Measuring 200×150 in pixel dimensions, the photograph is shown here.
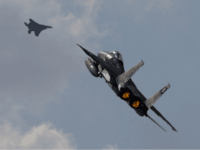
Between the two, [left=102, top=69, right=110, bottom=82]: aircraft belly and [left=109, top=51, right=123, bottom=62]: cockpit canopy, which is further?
[left=109, top=51, right=123, bottom=62]: cockpit canopy

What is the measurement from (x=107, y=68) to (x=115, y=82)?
2.70 meters

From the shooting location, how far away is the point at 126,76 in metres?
37.0

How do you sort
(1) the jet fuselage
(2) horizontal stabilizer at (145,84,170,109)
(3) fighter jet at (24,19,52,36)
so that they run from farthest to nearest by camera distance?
(3) fighter jet at (24,19,52,36)
(1) the jet fuselage
(2) horizontal stabilizer at (145,84,170,109)

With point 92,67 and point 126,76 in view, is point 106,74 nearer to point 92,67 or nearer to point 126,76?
point 92,67

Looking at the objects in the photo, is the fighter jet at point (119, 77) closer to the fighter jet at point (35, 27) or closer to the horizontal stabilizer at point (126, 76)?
the horizontal stabilizer at point (126, 76)

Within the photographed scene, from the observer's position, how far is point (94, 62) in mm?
41594

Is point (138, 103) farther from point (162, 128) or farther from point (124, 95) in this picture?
point (162, 128)

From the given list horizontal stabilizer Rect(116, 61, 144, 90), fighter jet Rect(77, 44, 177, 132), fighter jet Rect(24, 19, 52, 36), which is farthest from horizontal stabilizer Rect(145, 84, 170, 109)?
fighter jet Rect(24, 19, 52, 36)

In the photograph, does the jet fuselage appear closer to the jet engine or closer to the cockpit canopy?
the cockpit canopy

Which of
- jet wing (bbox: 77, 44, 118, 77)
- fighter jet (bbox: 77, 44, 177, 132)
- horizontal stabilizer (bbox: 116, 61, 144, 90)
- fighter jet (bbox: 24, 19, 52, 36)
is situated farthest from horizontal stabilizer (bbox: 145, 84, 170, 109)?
fighter jet (bbox: 24, 19, 52, 36)

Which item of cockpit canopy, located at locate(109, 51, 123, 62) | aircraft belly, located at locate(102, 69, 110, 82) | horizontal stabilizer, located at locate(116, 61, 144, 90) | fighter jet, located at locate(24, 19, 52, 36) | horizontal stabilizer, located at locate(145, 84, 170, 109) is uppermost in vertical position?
fighter jet, located at locate(24, 19, 52, 36)

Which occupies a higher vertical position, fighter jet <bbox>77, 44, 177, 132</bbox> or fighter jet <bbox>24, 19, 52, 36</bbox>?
fighter jet <bbox>24, 19, 52, 36</bbox>

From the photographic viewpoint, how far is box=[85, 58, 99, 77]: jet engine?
4078cm

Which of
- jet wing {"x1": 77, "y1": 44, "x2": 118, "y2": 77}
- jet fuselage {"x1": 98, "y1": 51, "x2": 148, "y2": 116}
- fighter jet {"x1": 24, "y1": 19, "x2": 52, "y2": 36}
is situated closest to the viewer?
jet fuselage {"x1": 98, "y1": 51, "x2": 148, "y2": 116}
